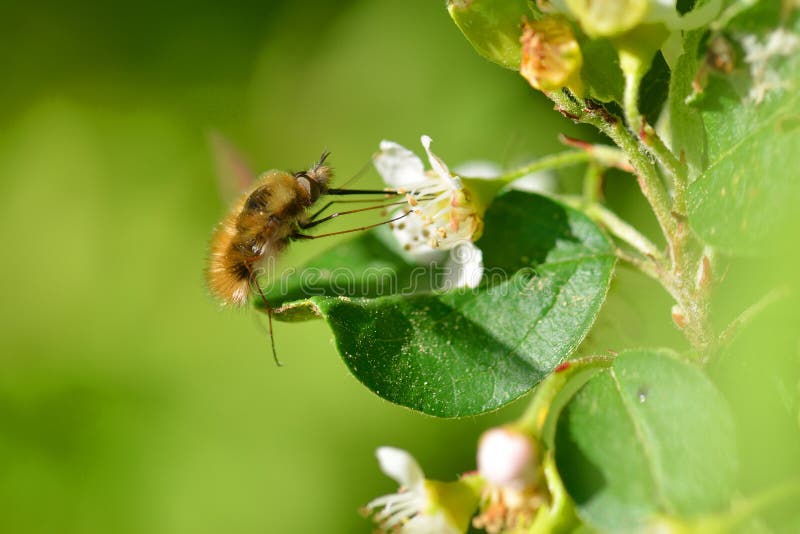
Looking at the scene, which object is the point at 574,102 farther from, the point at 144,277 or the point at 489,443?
the point at 144,277

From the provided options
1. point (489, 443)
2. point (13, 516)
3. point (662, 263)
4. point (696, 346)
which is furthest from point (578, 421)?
point (13, 516)

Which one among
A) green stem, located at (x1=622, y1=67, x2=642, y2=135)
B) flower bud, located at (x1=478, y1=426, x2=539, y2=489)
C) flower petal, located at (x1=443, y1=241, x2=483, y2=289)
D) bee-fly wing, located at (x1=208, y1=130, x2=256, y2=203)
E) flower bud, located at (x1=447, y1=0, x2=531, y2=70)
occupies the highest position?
bee-fly wing, located at (x1=208, y1=130, x2=256, y2=203)

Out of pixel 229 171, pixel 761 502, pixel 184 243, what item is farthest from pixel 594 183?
pixel 184 243

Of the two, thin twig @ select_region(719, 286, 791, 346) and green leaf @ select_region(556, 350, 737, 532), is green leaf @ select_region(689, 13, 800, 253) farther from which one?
green leaf @ select_region(556, 350, 737, 532)

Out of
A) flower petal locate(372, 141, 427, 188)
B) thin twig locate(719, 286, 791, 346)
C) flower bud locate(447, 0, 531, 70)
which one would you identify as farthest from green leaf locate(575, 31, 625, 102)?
flower petal locate(372, 141, 427, 188)

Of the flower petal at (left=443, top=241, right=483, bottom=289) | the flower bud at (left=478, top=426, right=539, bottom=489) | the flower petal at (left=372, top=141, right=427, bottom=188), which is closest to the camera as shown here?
the flower bud at (left=478, top=426, right=539, bottom=489)

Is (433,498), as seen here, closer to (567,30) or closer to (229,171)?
(567,30)

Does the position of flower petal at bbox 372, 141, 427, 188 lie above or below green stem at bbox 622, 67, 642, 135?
above

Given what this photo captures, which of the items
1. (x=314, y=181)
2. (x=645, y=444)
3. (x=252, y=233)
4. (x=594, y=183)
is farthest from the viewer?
(x=314, y=181)

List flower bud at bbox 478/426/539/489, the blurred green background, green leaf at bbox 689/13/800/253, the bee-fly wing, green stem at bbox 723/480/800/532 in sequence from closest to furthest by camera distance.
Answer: green stem at bbox 723/480/800/532 < green leaf at bbox 689/13/800/253 < flower bud at bbox 478/426/539/489 < the bee-fly wing < the blurred green background
